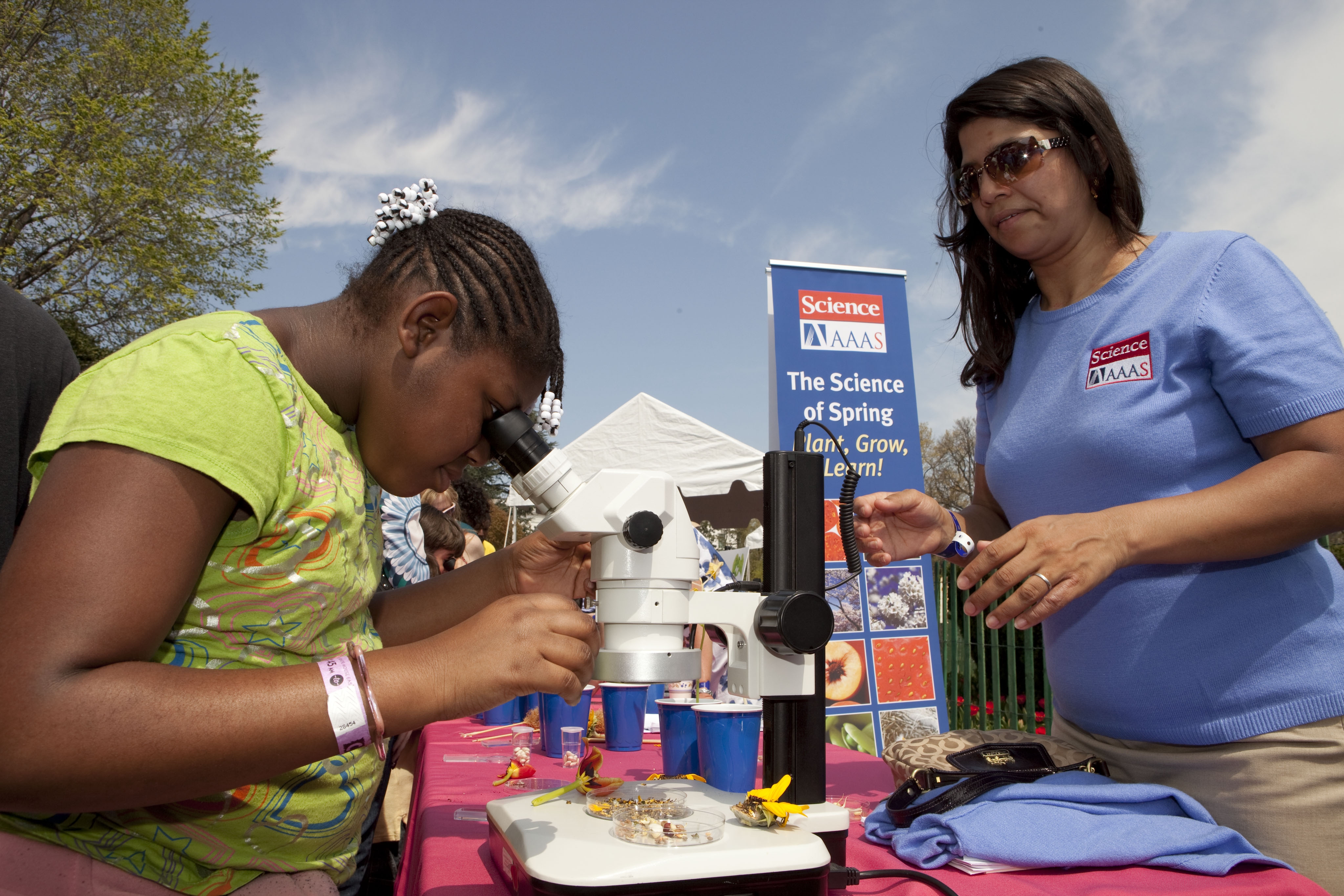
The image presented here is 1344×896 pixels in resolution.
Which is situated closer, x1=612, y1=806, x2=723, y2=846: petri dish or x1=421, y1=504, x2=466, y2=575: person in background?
x1=612, y1=806, x2=723, y2=846: petri dish

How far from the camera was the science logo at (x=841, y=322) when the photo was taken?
534 centimetres

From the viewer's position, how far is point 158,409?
2.77 feet

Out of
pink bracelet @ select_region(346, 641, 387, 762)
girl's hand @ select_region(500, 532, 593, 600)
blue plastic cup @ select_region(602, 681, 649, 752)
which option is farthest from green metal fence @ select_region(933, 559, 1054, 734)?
pink bracelet @ select_region(346, 641, 387, 762)

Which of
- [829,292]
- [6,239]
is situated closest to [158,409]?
[829,292]

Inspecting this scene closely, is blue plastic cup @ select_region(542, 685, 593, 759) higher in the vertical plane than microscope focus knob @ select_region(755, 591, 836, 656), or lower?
lower

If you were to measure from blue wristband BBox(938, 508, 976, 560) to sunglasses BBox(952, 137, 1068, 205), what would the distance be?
706mm

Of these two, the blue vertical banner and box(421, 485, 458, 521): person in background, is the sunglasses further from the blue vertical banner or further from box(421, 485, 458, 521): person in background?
box(421, 485, 458, 521): person in background

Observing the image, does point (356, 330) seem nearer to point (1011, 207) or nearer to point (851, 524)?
point (851, 524)

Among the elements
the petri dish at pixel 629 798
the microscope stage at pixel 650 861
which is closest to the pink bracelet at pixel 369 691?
the microscope stage at pixel 650 861

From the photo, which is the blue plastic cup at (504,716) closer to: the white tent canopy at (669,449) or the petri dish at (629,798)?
the petri dish at (629,798)

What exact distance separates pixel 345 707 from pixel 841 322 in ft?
16.3

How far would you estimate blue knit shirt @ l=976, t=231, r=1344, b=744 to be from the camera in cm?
125

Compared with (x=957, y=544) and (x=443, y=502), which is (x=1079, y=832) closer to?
(x=957, y=544)

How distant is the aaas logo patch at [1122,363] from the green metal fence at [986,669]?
425 centimetres
